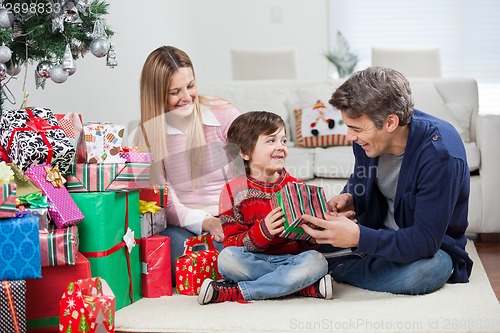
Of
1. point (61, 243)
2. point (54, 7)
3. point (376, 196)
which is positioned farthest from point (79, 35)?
point (376, 196)

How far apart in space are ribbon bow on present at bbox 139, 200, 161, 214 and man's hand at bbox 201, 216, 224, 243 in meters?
0.19

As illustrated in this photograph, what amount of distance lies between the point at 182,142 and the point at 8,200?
2.82 feet

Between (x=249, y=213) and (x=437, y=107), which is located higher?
(x=437, y=107)

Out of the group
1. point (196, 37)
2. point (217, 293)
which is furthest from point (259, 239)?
point (196, 37)

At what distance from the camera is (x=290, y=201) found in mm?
2186

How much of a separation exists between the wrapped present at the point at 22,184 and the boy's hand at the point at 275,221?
65 centimetres

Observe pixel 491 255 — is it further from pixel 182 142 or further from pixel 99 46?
pixel 99 46

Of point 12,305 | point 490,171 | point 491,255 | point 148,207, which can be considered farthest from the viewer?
point 490,171

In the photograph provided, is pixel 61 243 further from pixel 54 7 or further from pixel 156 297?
pixel 54 7

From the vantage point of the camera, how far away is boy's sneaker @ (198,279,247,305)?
221 centimetres

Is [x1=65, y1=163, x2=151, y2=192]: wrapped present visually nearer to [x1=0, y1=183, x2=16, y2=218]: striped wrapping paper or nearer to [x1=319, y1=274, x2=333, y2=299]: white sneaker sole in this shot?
[x1=0, y1=183, x2=16, y2=218]: striped wrapping paper

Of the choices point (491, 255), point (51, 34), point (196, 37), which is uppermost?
point (196, 37)

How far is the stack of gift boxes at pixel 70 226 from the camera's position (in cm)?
188

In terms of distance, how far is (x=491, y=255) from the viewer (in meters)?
3.05
